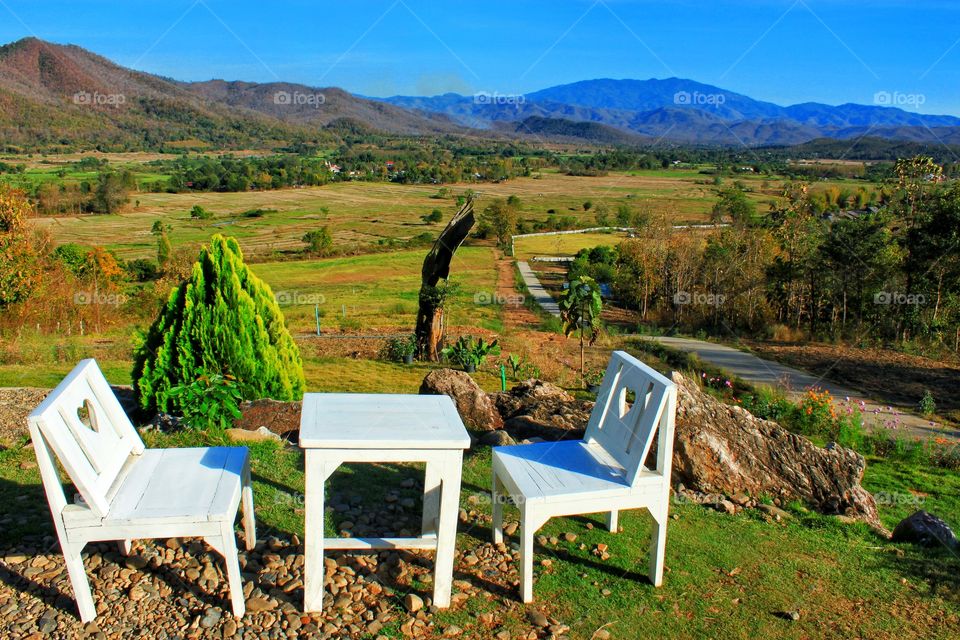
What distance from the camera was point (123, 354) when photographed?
12648 mm

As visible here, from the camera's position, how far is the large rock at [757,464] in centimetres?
506

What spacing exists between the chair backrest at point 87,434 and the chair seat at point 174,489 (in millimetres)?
61

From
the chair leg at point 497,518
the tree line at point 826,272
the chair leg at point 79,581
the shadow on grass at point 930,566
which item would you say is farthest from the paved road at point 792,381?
the chair leg at point 79,581

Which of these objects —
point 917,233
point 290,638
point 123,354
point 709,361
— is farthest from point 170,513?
point 917,233

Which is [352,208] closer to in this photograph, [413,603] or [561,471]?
[561,471]

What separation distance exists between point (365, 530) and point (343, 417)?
3.41 feet

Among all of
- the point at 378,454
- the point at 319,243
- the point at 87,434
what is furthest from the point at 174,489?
the point at 319,243

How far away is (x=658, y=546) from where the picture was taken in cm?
362

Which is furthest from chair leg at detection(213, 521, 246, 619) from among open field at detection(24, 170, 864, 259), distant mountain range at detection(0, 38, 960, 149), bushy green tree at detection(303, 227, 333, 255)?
distant mountain range at detection(0, 38, 960, 149)

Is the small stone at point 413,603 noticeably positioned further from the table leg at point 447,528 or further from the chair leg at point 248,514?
the chair leg at point 248,514

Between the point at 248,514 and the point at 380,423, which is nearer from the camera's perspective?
the point at 380,423

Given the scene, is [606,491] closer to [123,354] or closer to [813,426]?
[813,426]

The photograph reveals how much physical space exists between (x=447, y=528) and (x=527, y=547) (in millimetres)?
401

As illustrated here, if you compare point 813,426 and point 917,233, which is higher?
point 917,233
